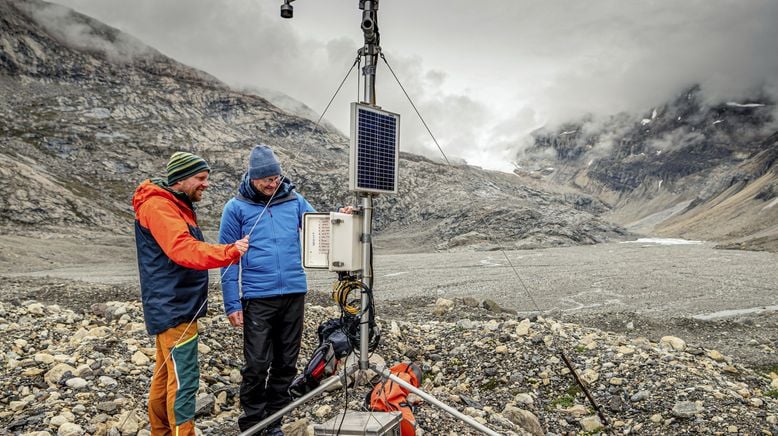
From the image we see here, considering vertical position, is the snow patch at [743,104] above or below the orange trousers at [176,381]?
above

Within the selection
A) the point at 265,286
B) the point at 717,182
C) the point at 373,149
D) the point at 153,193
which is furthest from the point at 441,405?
the point at 717,182

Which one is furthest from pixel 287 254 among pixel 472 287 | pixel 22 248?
pixel 22 248

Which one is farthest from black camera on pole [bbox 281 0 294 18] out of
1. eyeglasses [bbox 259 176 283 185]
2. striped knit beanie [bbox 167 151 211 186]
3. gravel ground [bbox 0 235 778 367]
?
gravel ground [bbox 0 235 778 367]

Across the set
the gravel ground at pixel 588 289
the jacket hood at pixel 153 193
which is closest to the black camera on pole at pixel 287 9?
the jacket hood at pixel 153 193

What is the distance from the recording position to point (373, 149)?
4.20m

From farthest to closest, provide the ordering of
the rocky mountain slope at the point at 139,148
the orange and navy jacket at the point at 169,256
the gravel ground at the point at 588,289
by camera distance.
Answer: the rocky mountain slope at the point at 139,148, the gravel ground at the point at 588,289, the orange and navy jacket at the point at 169,256

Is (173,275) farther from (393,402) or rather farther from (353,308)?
Answer: (393,402)

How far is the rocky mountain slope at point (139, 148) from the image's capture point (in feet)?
208

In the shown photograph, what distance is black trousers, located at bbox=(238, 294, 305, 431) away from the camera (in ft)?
13.4

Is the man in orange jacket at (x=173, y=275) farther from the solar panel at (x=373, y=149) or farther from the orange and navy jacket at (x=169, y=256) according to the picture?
the solar panel at (x=373, y=149)

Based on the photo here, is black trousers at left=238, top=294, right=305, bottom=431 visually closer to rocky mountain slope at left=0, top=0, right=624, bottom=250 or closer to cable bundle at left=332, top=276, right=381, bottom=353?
cable bundle at left=332, top=276, right=381, bottom=353

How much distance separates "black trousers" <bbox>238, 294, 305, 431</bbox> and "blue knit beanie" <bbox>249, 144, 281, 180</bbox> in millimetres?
1044

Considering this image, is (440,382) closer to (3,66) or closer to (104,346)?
(104,346)

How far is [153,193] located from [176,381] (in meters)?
1.35
